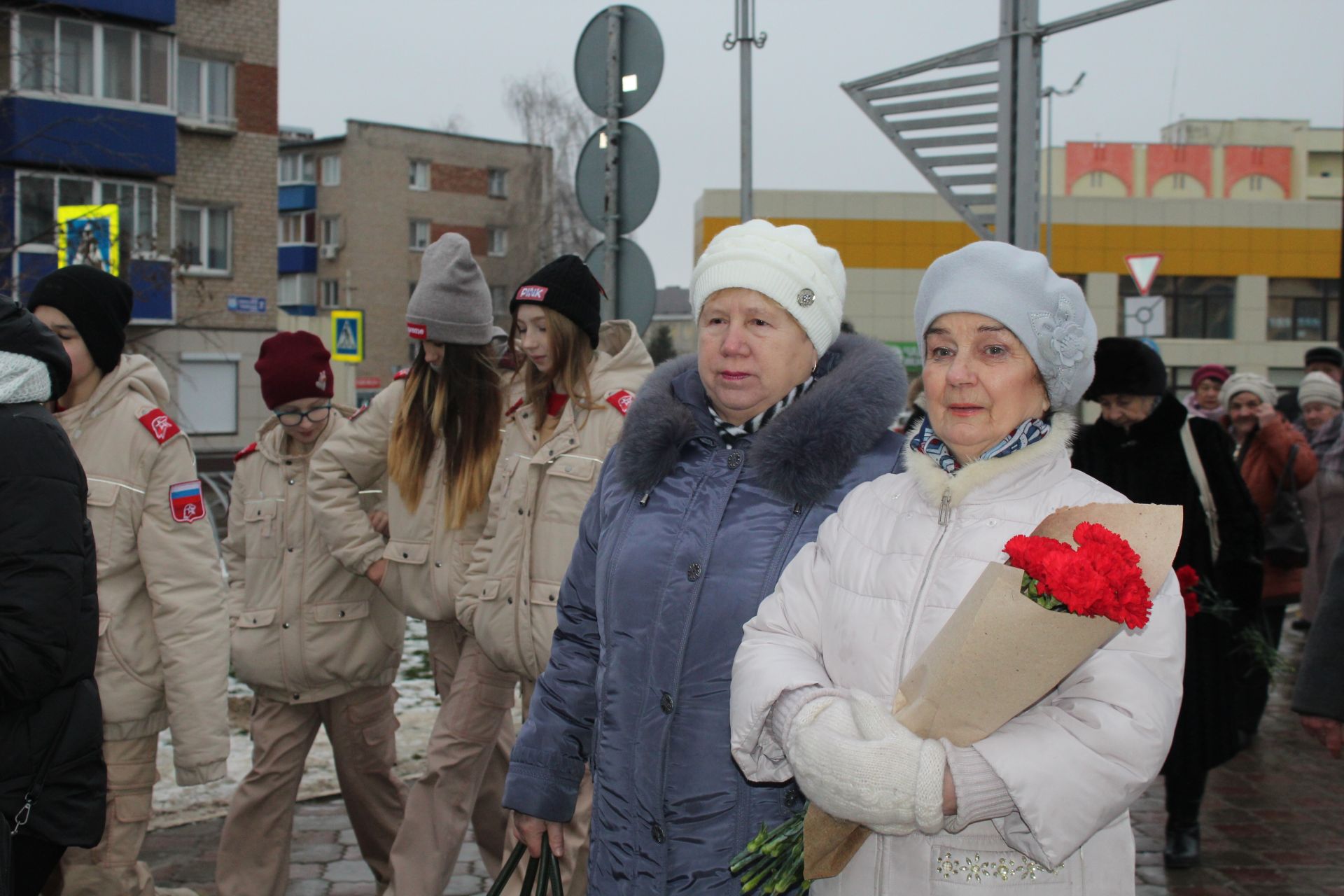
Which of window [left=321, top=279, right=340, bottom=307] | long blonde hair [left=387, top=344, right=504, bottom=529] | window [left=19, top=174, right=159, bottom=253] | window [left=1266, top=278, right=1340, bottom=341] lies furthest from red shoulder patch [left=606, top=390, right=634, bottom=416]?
window [left=321, top=279, right=340, bottom=307]

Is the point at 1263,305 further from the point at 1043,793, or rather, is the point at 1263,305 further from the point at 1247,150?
the point at 1043,793

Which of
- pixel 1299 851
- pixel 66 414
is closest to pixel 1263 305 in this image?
pixel 1299 851

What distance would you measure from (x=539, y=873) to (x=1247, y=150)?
57877mm

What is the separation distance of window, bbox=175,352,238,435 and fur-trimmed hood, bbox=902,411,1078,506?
1203 inches

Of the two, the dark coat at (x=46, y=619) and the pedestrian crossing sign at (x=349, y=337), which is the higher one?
the pedestrian crossing sign at (x=349, y=337)

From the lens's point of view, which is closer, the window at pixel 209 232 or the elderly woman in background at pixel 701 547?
the elderly woman in background at pixel 701 547

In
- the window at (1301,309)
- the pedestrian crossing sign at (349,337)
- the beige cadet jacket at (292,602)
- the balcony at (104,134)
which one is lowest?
the beige cadet jacket at (292,602)

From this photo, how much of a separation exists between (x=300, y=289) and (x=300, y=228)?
2650 millimetres

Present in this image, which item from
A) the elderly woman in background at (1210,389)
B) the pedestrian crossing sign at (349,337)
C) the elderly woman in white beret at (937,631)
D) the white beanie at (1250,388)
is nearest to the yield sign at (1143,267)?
the elderly woman in background at (1210,389)

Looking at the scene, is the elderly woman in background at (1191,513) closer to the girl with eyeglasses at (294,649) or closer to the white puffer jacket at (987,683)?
the girl with eyeglasses at (294,649)

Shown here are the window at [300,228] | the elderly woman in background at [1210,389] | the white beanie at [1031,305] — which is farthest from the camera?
the window at [300,228]

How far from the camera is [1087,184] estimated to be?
5359 centimetres

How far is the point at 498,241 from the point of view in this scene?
2189 inches

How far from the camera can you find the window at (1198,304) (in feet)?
140
